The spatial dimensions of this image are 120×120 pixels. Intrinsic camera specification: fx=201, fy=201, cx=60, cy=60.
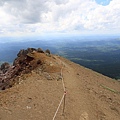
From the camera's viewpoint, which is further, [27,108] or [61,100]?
[61,100]

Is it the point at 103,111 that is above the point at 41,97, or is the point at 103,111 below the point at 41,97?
below

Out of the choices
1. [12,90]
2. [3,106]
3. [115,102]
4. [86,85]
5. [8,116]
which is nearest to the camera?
[8,116]

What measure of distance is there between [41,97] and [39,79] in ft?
15.2

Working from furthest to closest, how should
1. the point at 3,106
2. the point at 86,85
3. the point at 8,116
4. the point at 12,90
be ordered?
the point at 86,85
the point at 12,90
the point at 3,106
the point at 8,116

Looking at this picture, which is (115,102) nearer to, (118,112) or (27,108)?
(118,112)

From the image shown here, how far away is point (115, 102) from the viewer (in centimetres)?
2155

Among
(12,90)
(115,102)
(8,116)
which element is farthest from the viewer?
(115,102)

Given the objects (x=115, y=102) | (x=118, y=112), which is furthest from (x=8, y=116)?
(x=115, y=102)

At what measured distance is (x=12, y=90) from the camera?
1916 cm

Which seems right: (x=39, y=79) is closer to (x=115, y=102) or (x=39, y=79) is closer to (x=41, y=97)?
(x=41, y=97)

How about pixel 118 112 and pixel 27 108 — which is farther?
pixel 118 112

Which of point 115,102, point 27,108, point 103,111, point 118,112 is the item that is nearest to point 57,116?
point 27,108

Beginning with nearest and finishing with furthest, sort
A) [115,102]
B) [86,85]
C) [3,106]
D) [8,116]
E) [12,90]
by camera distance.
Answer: [8,116] < [3,106] < [12,90] < [115,102] < [86,85]

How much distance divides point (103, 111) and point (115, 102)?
377cm
